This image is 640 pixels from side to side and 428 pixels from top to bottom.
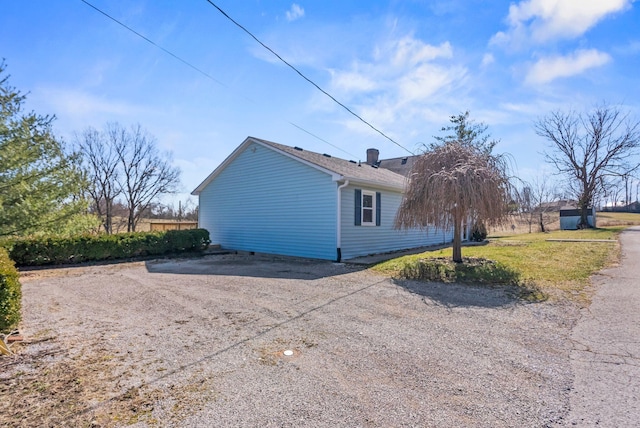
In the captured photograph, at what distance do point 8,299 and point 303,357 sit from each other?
11.1 ft

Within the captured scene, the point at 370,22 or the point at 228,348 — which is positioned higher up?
the point at 370,22

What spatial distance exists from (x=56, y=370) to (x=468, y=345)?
13.6ft

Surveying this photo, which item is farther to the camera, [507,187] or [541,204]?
[541,204]

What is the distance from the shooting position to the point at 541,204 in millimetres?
29531

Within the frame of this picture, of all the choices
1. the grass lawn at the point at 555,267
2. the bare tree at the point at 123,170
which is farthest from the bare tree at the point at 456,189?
the bare tree at the point at 123,170

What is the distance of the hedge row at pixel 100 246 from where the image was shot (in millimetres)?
9164

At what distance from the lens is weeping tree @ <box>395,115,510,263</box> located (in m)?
7.50

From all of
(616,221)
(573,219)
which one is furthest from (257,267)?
(616,221)

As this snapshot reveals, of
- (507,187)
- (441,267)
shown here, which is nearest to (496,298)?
(441,267)

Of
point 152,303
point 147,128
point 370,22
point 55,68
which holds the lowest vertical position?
point 152,303

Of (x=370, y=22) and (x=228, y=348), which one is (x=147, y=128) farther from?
(x=228, y=348)

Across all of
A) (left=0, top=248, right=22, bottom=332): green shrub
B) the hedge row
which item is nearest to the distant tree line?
the hedge row

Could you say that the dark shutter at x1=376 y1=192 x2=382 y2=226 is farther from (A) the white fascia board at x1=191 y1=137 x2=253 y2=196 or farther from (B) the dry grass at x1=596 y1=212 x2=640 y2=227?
(B) the dry grass at x1=596 y1=212 x2=640 y2=227

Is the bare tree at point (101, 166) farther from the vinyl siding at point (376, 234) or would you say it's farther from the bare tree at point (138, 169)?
the vinyl siding at point (376, 234)
